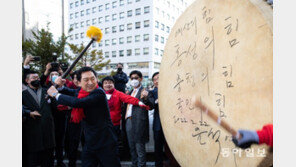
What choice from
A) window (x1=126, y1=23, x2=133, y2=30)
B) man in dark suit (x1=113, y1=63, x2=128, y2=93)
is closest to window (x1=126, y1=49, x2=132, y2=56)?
window (x1=126, y1=23, x2=133, y2=30)

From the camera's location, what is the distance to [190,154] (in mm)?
1587

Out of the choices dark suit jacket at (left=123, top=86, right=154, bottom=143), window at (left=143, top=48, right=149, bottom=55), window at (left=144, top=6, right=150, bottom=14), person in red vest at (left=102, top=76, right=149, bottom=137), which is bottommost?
dark suit jacket at (left=123, top=86, right=154, bottom=143)

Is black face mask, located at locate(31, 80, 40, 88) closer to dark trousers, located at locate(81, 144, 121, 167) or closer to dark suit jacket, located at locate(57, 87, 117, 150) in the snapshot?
dark suit jacket, located at locate(57, 87, 117, 150)

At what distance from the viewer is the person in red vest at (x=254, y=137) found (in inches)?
35.1

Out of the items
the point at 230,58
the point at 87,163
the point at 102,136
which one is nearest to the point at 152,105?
the point at 102,136

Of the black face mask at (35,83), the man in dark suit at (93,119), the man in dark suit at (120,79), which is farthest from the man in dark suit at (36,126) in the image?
the man in dark suit at (120,79)

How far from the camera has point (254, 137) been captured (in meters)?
0.91

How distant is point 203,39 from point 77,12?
5124 centimetres

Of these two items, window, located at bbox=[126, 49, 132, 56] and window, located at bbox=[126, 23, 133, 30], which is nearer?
window, located at bbox=[126, 49, 132, 56]

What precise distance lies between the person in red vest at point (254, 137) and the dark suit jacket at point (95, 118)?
1641 mm

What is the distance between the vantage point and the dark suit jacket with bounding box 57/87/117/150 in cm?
216

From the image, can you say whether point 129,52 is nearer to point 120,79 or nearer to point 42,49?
point 42,49

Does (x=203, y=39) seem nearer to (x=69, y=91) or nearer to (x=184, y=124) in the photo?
(x=184, y=124)

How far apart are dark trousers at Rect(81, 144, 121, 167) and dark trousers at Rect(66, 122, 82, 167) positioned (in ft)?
3.82
